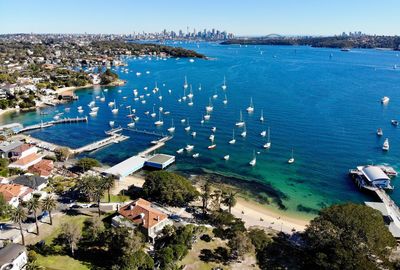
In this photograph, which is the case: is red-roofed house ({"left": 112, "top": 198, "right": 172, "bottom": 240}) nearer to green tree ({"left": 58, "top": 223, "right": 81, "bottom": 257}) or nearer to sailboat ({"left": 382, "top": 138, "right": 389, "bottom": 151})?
green tree ({"left": 58, "top": 223, "right": 81, "bottom": 257})

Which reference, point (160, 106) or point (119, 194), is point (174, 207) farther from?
point (160, 106)

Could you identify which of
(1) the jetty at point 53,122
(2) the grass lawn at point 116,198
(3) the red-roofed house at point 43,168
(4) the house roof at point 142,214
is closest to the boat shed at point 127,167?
(2) the grass lawn at point 116,198

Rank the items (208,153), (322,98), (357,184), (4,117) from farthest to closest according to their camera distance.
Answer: (322,98)
(4,117)
(208,153)
(357,184)

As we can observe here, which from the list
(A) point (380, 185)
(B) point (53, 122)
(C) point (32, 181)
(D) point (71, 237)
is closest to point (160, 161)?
(C) point (32, 181)

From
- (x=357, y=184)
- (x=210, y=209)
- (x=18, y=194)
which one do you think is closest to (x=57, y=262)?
(x=18, y=194)

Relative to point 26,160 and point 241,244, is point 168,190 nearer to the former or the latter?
point 241,244

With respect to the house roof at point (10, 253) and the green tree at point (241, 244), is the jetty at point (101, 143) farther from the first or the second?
the green tree at point (241, 244)
